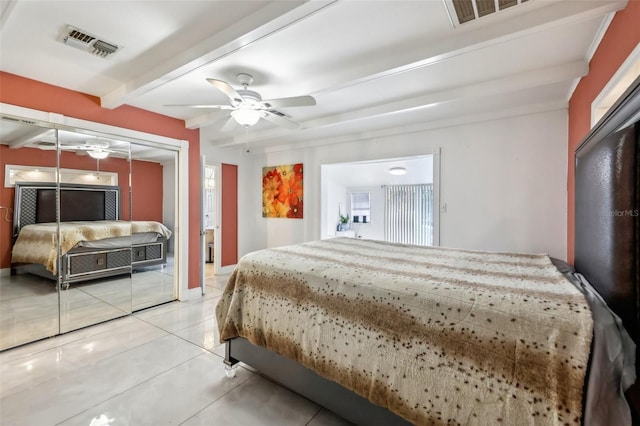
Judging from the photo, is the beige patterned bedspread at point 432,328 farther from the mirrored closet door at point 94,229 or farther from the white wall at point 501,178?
the mirrored closet door at point 94,229

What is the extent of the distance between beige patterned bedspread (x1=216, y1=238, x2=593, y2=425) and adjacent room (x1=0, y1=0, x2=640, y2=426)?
1cm

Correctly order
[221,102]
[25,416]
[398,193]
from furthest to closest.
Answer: [398,193], [221,102], [25,416]

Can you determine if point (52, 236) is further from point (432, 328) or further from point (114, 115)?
point (432, 328)

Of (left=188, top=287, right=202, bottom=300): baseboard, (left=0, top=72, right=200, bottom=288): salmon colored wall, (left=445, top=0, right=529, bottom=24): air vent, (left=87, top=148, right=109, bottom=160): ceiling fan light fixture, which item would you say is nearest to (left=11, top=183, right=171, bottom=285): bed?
(left=87, top=148, right=109, bottom=160): ceiling fan light fixture

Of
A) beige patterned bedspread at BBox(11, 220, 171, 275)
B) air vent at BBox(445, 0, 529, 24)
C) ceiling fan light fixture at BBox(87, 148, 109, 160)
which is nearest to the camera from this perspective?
air vent at BBox(445, 0, 529, 24)

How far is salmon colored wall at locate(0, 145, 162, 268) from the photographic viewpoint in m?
2.69

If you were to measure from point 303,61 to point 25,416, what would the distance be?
3165 millimetres

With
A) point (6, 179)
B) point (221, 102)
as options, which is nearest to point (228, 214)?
point (221, 102)

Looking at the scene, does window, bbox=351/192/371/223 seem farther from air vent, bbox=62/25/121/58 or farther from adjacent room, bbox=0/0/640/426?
air vent, bbox=62/25/121/58

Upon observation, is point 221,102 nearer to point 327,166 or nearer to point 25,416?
point 327,166

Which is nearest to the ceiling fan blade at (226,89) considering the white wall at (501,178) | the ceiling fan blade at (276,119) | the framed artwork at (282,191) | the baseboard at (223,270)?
the ceiling fan blade at (276,119)

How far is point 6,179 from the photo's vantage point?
268 centimetres

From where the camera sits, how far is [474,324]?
121 centimetres

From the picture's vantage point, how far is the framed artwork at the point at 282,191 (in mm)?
5297
